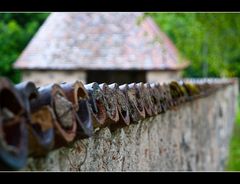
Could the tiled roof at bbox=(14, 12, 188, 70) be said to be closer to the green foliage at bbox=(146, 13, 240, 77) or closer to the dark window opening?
the dark window opening

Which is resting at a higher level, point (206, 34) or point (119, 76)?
point (206, 34)

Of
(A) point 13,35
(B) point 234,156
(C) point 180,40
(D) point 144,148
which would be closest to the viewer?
(D) point 144,148

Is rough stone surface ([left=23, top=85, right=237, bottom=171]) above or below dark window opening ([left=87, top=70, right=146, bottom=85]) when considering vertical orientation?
below

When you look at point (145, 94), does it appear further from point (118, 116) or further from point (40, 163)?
point (40, 163)

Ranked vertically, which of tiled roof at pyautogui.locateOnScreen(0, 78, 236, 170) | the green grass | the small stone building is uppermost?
the small stone building

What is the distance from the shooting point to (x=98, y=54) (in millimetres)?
18641

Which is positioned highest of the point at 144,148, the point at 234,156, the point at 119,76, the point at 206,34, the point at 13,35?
the point at 13,35

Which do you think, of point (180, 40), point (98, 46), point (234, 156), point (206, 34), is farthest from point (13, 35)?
point (234, 156)

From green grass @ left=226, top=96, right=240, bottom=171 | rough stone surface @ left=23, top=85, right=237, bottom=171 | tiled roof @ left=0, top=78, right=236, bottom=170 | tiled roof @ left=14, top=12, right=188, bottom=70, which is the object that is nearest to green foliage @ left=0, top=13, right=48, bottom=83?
tiled roof @ left=14, top=12, right=188, bottom=70

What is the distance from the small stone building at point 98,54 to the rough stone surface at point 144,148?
1211 cm

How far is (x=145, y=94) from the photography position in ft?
9.12

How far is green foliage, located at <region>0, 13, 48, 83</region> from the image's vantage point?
79.6ft

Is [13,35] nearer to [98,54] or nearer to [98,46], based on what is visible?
[98,46]

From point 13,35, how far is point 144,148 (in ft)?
74.1
